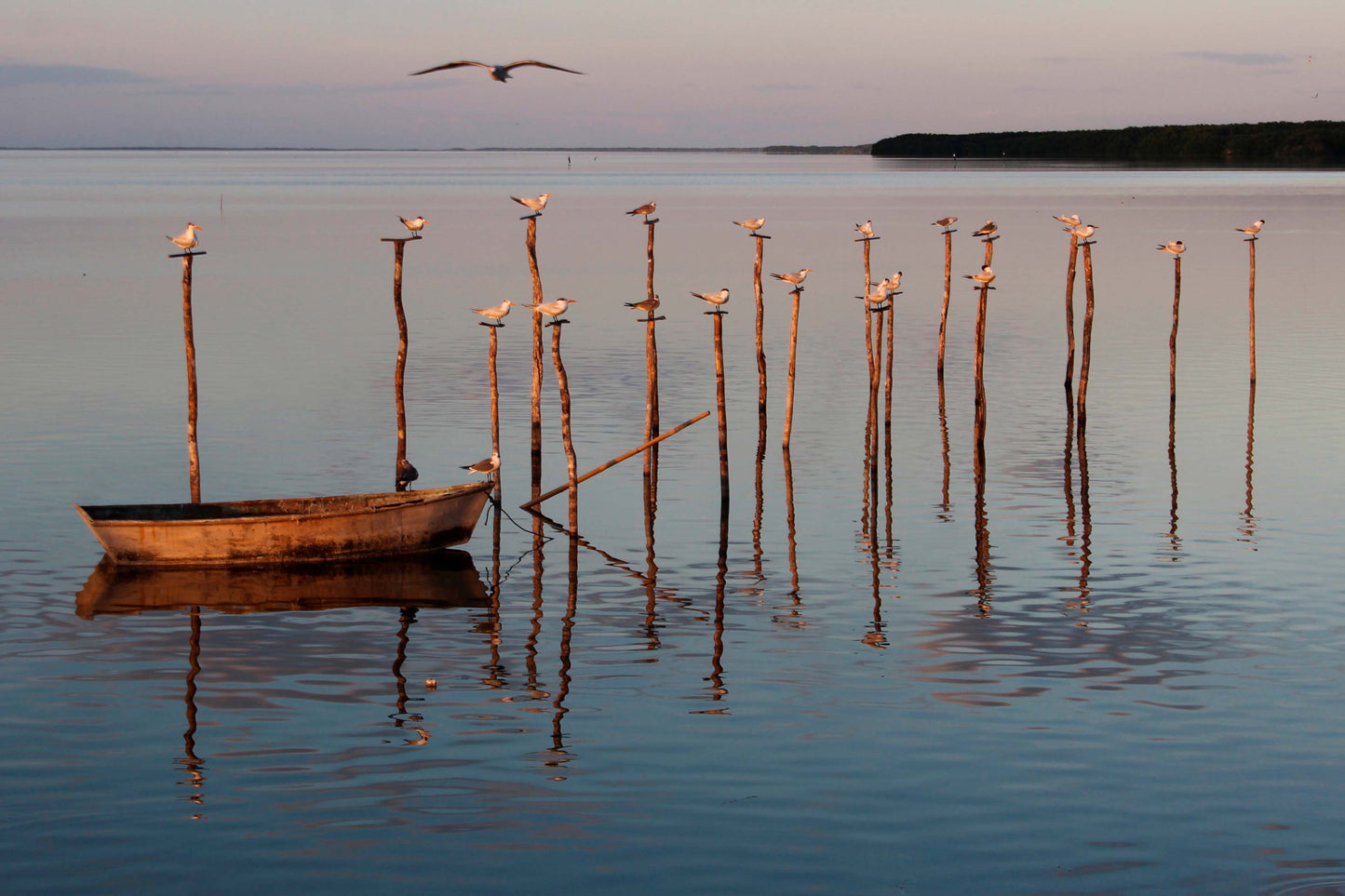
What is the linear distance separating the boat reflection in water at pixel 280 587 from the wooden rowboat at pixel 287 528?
169 millimetres

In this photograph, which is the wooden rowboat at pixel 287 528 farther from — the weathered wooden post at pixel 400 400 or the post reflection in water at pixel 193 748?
the post reflection in water at pixel 193 748

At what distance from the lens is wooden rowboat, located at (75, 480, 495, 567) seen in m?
19.0

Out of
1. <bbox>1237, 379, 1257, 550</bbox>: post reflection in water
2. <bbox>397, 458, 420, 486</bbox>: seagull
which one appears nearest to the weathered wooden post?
<bbox>397, 458, 420, 486</bbox>: seagull

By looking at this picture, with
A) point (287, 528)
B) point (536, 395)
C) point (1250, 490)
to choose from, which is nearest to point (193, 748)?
point (287, 528)

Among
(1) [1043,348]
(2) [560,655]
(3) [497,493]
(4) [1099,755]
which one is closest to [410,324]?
(1) [1043,348]

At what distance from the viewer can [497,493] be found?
74.9ft

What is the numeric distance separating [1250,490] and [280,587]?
14805mm

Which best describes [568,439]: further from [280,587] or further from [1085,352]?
[1085,352]

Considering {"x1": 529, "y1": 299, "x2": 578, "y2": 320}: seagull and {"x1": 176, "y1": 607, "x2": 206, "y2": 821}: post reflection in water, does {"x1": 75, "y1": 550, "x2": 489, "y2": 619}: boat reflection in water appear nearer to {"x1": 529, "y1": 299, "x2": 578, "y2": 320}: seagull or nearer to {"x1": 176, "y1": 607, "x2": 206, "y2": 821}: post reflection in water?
{"x1": 176, "y1": 607, "x2": 206, "y2": 821}: post reflection in water

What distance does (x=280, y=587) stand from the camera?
18719mm

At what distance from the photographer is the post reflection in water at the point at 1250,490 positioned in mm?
21094

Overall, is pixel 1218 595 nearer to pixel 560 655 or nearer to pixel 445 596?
pixel 560 655

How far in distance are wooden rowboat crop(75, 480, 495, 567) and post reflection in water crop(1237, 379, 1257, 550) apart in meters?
10.4

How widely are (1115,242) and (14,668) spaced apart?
6570 centimetres
